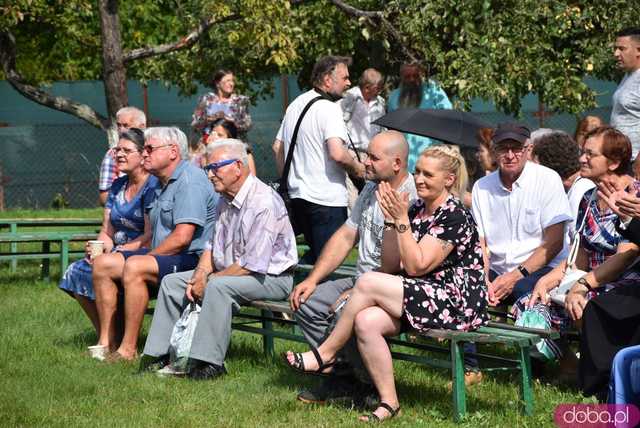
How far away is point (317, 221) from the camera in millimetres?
8812

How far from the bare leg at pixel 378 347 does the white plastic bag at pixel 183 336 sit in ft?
5.42

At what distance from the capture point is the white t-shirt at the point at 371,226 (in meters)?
6.40

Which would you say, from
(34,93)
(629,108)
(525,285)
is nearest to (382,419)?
(525,285)

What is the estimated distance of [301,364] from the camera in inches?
238

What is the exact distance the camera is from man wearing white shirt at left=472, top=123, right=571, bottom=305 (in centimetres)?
700

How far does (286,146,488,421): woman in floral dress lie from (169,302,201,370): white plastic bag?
1270mm

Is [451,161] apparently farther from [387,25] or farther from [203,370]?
[387,25]

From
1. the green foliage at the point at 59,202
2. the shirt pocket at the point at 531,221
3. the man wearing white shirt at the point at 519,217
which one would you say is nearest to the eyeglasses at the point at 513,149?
the man wearing white shirt at the point at 519,217

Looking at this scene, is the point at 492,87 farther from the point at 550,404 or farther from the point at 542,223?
the point at 550,404

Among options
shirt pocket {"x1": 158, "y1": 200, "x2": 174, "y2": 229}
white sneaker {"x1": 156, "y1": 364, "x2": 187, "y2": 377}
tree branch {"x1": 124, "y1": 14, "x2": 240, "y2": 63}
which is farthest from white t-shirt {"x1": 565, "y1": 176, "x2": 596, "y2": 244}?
tree branch {"x1": 124, "y1": 14, "x2": 240, "y2": 63}

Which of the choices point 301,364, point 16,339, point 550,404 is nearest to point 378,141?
point 301,364

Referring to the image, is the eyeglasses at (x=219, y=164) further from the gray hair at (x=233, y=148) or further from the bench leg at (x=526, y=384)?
the bench leg at (x=526, y=384)

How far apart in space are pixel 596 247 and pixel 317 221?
9.11 ft

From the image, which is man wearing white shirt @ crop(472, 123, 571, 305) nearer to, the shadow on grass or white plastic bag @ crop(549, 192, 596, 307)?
white plastic bag @ crop(549, 192, 596, 307)
